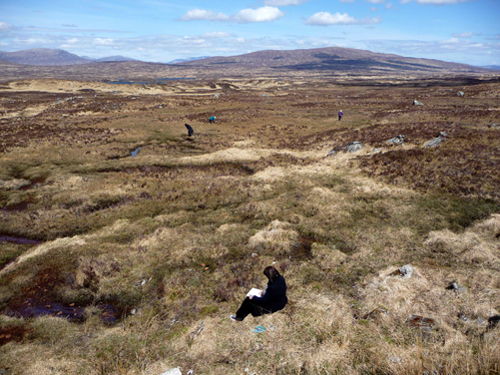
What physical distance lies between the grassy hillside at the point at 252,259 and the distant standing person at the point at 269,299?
30cm

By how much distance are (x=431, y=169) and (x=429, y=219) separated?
6961 mm

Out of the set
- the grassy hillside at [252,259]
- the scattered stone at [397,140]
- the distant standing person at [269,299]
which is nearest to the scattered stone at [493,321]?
the grassy hillside at [252,259]

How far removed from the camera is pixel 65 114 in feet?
168

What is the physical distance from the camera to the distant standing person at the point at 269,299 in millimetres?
6605

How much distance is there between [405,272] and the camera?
27.0 feet

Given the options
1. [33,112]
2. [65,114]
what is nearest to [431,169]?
[65,114]

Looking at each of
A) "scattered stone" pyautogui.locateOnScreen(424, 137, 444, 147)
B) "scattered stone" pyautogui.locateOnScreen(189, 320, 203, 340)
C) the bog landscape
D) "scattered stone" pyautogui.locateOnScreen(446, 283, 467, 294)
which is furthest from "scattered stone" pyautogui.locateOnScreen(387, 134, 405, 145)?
"scattered stone" pyautogui.locateOnScreen(189, 320, 203, 340)

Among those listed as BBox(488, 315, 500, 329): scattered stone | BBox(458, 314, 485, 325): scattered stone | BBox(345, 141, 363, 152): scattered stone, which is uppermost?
BBox(345, 141, 363, 152): scattered stone

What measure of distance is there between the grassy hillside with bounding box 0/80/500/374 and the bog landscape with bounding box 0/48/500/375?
0.06 meters

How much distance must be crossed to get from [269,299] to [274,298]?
131 mm

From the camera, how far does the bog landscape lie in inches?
224

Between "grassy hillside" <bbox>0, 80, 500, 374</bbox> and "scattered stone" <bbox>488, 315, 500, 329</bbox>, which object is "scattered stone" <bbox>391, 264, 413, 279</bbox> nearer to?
"grassy hillside" <bbox>0, 80, 500, 374</bbox>

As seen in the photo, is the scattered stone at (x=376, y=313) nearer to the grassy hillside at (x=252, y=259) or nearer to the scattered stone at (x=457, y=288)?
the grassy hillside at (x=252, y=259)

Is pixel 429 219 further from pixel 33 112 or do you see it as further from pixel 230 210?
pixel 33 112
